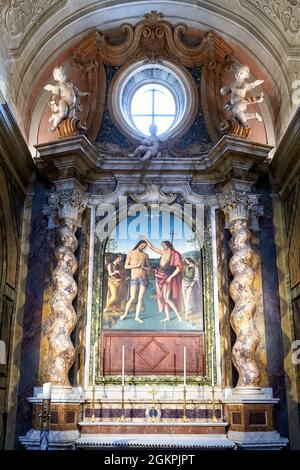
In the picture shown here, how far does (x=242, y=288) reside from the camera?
8719 mm

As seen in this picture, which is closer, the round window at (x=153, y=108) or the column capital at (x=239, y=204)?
the column capital at (x=239, y=204)

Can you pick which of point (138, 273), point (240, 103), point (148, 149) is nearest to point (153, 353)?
point (138, 273)

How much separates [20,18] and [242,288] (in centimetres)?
576

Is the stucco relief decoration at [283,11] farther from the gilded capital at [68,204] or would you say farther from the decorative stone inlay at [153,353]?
the decorative stone inlay at [153,353]

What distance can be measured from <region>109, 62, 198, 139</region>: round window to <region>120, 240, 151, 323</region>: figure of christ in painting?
2.20 metres

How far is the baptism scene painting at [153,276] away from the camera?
906 centimetres

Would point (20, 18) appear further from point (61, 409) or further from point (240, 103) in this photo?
point (61, 409)

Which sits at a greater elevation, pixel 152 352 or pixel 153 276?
pixel 153 276


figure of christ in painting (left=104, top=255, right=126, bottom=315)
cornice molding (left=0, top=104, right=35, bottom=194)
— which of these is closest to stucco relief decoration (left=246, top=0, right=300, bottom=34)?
cornice molding (left=0, top=104, right=35, bottom=194)

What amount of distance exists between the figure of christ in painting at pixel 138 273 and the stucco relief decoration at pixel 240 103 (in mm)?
2539

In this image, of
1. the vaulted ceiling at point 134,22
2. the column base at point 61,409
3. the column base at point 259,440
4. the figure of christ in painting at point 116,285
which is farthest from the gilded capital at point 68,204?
the column base at point 259,440

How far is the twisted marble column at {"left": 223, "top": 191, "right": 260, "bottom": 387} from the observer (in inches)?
331

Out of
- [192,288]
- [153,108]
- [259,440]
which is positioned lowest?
[259,440]
